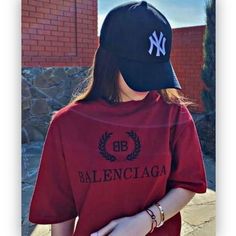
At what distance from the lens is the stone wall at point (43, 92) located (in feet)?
4.67

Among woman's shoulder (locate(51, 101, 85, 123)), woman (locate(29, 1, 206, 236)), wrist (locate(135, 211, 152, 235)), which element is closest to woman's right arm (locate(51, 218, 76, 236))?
woman (locate(29, 1, 206, 236))

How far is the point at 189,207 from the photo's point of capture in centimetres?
155

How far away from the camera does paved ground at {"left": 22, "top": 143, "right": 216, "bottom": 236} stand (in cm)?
140

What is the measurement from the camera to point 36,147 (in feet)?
4.55

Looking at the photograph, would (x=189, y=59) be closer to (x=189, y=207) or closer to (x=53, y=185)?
(x=189, y=207)

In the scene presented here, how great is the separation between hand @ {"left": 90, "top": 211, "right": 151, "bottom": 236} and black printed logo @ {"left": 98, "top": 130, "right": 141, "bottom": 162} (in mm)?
197

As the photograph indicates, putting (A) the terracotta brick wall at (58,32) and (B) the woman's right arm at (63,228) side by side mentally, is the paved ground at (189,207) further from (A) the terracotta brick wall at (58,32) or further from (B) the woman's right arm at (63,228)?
(A) the terracotta brick wall at (58,32)

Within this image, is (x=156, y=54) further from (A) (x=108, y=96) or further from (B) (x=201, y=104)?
(B) (x=201, y=104)

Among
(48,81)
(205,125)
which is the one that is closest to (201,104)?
(205,125)

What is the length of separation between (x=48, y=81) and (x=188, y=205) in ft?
2.20

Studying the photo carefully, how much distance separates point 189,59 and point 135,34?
347mm

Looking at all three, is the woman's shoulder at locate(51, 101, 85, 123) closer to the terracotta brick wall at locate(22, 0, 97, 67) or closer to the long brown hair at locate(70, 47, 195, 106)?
the long brown hair at locate(70, 47, 195, 106)
